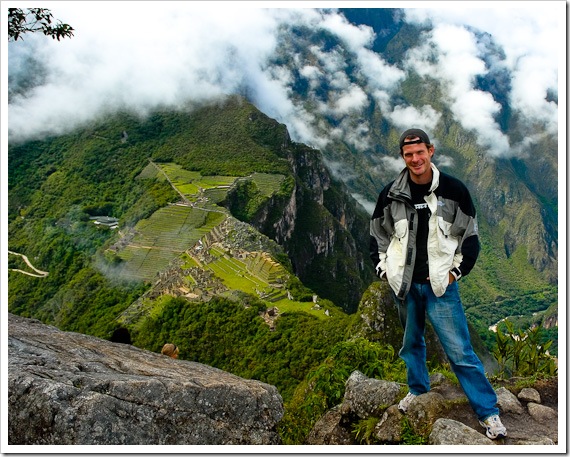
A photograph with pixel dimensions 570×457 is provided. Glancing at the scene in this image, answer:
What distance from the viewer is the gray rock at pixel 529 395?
3662 mm

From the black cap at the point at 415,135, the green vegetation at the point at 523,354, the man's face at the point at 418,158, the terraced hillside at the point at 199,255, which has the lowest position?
the green vegetation at the point at 523,354

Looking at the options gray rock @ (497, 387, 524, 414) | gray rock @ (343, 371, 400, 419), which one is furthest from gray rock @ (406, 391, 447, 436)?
gray rock @ (497, 387, 524, 414)

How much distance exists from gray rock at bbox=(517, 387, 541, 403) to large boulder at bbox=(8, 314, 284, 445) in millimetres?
1797

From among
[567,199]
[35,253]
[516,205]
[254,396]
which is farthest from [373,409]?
[516,205]

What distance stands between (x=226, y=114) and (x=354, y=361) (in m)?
74.7

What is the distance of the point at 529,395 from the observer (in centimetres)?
369

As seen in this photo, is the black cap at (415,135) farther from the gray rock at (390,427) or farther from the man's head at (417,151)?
the gray rock at (390,427)

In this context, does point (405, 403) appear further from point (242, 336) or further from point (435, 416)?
point (242, 336)

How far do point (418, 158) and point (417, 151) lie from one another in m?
0.04

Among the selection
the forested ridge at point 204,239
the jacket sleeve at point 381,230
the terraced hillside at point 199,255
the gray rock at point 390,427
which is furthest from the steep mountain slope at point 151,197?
the jacket sleeve at point 381,230

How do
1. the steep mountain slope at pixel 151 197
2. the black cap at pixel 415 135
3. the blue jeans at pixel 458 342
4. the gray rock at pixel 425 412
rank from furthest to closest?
the steep mountain slope at pixel 151 197
the gray rock at pixel 425 412
the blue jeans at pixel 458 342
the black cap at pixel 415 135

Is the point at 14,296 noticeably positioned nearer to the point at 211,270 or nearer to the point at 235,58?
the point at 211,270

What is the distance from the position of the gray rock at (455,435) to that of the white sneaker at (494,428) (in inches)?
1.7

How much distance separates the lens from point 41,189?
67875 mm
